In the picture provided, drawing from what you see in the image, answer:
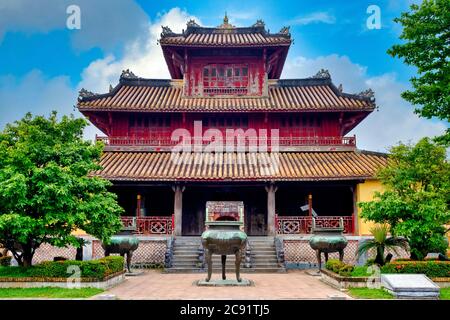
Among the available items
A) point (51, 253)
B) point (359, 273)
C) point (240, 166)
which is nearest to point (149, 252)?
point (51, 253)

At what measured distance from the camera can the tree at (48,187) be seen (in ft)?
33.9

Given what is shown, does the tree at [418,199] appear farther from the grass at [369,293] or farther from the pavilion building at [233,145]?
the pavilion building at [233,145]

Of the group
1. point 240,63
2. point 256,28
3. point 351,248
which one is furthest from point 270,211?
point 256,28

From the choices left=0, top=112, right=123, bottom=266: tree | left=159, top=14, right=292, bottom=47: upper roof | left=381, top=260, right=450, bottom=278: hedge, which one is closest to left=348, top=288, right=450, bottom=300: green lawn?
left=381, top=260, right=450, bottom=278: hedge

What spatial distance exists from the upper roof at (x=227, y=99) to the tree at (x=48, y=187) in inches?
356

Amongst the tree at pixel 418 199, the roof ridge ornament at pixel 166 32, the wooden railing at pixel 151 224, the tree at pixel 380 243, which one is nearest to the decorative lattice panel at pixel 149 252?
the wooden railing at pixel 151 224

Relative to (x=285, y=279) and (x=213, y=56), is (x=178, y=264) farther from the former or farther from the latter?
(x=213, y=56)

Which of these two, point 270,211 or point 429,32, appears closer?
point 429,32

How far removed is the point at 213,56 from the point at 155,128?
17.4ft

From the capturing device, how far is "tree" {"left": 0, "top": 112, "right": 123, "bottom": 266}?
33.9ft

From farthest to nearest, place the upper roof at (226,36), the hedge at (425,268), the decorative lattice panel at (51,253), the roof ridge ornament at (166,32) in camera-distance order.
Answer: the roof ridge ornament at (166,32) → the upper roof at (226,36) → the decorative lattice panel at (51,253) → the hedge at (425,268)

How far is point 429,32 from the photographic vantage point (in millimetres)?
11203
